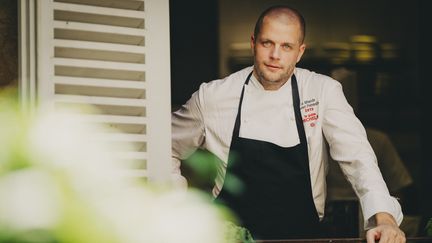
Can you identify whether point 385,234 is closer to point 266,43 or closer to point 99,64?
point 266,43

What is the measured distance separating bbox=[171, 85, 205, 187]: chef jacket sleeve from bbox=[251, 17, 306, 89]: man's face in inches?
14.9

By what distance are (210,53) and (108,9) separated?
366 centimetres

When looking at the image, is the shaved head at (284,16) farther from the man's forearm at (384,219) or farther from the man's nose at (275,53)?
the man's forearm at (384,219)

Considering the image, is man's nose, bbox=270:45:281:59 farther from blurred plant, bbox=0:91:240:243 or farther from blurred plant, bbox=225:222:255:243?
blurred plant, bbox=0:91:240:243

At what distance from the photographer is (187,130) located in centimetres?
442

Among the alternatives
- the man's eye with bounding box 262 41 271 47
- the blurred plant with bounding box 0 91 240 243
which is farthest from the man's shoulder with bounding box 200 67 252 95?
the blurred plant with bounding box 0 91 240 243

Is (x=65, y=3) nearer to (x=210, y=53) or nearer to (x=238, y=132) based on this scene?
(x=238, y=132)

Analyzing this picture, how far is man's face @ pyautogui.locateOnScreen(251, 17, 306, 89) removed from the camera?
423cm

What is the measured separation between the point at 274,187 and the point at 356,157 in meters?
0.44

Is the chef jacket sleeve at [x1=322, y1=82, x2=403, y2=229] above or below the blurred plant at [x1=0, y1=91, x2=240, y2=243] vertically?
below

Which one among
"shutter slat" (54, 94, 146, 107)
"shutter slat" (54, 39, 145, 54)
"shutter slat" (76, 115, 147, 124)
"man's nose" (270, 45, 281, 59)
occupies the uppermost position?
"shutter slat" (54, 39, 145, 54)

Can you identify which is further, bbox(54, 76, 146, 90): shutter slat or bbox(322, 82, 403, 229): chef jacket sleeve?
bbox(322, 82, 403, 229): chef jacket sleeve

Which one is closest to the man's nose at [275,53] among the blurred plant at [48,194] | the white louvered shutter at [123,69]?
the white louvered shutter at [123,69]

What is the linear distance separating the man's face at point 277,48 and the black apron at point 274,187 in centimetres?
15
